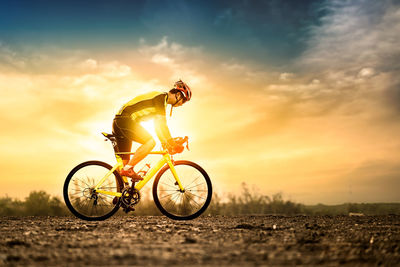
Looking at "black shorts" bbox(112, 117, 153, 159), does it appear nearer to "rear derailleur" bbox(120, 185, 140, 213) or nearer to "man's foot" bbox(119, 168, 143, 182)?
"man's foot" bbox(119, 168, 143, 182)

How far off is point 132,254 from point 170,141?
3.39 metres

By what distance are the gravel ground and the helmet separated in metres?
2.77

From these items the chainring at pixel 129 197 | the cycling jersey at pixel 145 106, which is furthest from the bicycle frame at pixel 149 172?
the cycling jersey at pixel 145 106

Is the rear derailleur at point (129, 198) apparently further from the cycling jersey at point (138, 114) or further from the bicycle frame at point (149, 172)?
the cycling jersey at point (138, 114)

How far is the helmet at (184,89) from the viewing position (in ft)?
25.7

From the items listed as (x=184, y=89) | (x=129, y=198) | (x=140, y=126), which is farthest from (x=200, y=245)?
(x=184, y=89)

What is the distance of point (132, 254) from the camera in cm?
429

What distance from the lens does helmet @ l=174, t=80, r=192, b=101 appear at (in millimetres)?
7832

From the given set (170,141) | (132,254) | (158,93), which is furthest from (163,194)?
(132,254)

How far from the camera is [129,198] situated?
749cm

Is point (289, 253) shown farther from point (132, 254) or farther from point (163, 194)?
point (163, 194)

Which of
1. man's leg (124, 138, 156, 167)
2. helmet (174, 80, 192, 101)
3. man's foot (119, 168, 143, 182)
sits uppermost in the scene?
helmet (174, 80, 192, 101)

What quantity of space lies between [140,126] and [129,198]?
4.99 ft

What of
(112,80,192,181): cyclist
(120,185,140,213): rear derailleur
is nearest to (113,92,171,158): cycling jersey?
(112,80,192,181): cyclist
